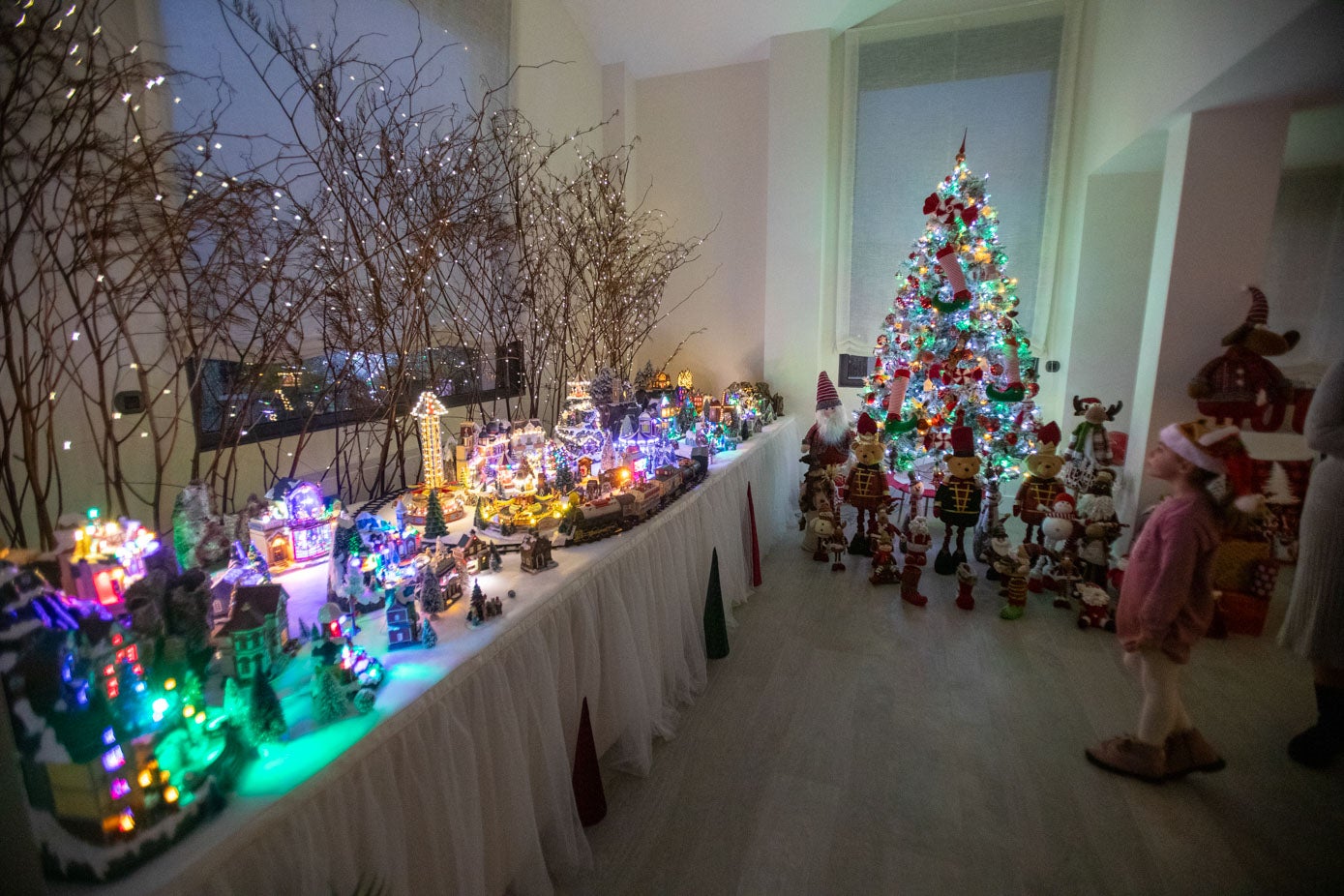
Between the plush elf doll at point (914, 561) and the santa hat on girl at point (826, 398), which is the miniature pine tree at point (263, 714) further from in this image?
the santa hat on girl at point (826, 398)

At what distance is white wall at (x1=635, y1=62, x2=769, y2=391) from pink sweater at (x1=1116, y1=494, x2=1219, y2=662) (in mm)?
3868

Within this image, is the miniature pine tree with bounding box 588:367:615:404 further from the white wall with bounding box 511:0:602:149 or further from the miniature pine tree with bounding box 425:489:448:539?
the white wall with bounding box 511:0:602:149

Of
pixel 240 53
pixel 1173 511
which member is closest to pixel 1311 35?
pixel 1173 511

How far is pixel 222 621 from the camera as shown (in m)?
1.33

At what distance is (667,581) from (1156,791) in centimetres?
184

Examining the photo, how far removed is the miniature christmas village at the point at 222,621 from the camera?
31.8 inches

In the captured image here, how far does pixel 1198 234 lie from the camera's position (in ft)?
9.67

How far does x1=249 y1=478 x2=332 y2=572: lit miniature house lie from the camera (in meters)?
1.80

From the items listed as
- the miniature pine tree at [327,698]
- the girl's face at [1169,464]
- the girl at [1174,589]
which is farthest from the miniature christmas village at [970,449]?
the miniature pine tree at [327,698]

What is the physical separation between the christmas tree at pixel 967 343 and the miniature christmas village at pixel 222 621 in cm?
252

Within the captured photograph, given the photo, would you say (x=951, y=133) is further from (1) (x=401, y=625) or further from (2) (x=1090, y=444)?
(1) (x=401, y=625)

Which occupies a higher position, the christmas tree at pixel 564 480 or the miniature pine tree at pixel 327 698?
the christmas tree at pixel 564 480

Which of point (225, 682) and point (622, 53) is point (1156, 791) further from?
point (622, 53)

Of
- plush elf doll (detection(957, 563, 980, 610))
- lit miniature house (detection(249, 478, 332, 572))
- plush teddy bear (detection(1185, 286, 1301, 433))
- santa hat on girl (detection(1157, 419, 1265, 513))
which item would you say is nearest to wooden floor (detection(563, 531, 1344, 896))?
plush elf doll (detection(957, 563, 980, 610))
